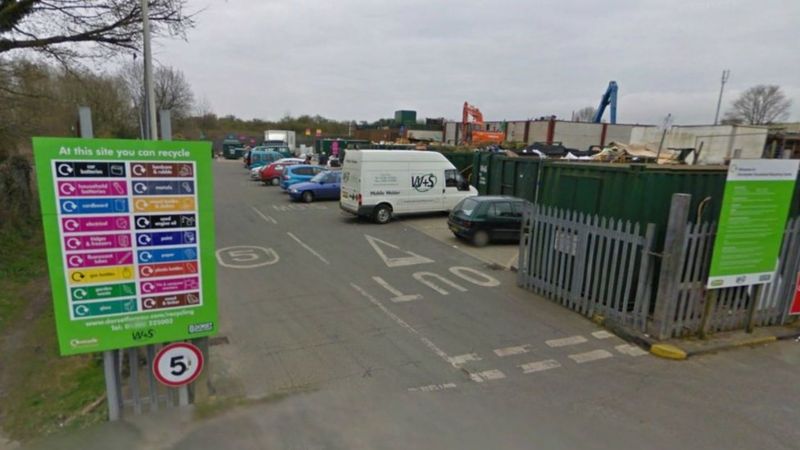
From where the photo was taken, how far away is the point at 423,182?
15078mm

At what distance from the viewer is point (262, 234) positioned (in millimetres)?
12719

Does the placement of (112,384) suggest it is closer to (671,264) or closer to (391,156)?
(671,264)

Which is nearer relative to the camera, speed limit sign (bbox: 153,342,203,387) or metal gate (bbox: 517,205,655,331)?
speed limit sign (bbox: 153,342,203,387)

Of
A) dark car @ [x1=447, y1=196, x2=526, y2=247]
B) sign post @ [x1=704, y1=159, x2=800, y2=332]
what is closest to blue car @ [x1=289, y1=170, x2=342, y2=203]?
dark car @ [x1=447, y1=196, x2=526, y2=247]

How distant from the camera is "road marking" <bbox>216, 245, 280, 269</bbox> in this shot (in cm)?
946

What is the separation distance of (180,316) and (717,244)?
6.39m

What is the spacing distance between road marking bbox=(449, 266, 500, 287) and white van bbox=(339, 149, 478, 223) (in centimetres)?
564

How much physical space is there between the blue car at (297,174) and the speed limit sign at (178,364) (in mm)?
17799

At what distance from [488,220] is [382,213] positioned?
14.3 feet

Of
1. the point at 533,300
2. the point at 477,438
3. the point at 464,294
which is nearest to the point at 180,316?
the point at 477,438

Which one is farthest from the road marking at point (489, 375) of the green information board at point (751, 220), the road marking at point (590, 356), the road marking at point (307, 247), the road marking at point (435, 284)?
the road marking at point (307, 247)

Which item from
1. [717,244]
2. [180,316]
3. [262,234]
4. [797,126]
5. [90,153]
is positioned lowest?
[262,234]

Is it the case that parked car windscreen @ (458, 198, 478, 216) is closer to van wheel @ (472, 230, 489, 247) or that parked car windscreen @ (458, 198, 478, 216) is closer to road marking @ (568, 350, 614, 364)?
van wheel @ (472, 230, 489, 247)

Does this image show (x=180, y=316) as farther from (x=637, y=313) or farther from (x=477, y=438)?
(x=637, y=313)
